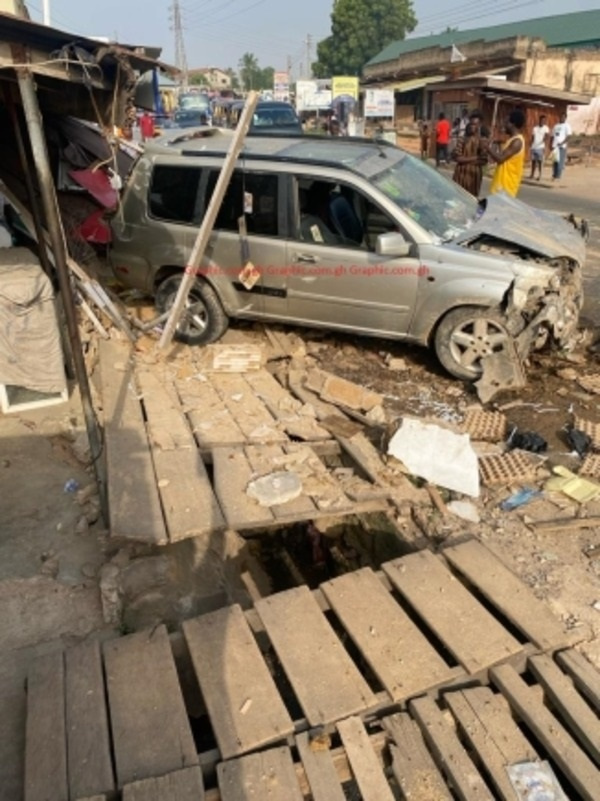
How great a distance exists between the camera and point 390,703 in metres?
2.52

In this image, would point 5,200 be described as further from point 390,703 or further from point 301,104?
point 301,104

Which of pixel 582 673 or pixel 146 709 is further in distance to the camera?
pixel 582 673

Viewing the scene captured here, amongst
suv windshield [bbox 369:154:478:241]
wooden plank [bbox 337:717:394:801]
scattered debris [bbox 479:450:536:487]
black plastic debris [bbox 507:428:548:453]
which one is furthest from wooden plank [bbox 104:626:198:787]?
suv windshield [bbox 369:154:478:241]

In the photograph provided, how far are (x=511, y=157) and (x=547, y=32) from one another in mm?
32647

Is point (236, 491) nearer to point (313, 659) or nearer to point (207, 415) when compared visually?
point (207, 415)

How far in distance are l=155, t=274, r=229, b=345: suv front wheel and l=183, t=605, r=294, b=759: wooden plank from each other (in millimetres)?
3718

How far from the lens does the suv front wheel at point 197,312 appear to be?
598 cm

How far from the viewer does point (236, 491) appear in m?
3.74

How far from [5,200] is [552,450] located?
6677 millimetres

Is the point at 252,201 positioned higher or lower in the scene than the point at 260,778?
higher

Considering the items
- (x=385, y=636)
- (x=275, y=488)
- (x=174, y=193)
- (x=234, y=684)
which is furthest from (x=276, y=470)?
(x=174, y=193)

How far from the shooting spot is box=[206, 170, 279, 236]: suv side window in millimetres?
5496

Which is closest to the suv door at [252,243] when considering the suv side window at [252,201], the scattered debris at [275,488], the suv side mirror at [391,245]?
the suv side window at [252,201]

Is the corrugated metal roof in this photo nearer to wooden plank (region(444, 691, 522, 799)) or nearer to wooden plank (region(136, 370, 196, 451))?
wooden plank (region(136, 370, 196, 451))
